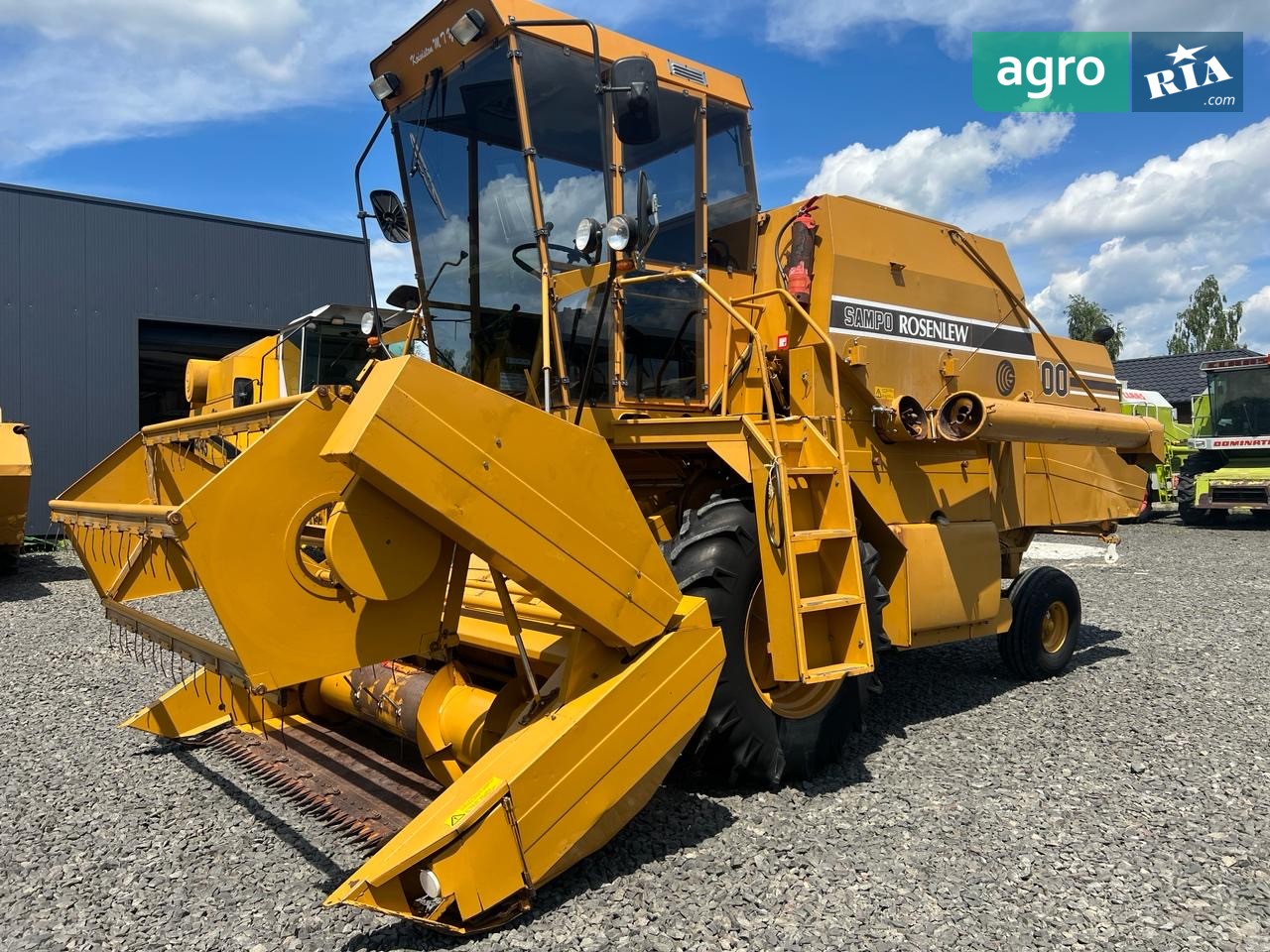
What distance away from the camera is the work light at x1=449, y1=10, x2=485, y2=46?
416 cm

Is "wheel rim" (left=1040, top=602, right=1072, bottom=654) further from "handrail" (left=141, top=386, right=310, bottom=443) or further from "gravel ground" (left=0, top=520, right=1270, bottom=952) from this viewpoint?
"handrail" (left=141, top=386, right=310, bottom=443)

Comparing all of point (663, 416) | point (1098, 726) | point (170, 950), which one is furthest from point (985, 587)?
point (170, 950)

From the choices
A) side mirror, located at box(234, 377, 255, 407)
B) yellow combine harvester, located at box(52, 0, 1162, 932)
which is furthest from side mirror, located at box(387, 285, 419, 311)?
side mirror, located at box(234, 377, 255, 407)

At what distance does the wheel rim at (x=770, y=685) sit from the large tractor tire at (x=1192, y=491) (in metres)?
17.4

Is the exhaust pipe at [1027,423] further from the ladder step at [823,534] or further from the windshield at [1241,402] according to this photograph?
the windshield at [1241,402]

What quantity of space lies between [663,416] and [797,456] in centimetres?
76

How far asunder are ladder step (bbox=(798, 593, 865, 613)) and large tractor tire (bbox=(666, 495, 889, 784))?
247 mm

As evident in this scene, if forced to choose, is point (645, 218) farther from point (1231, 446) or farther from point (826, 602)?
point (1231, 446)

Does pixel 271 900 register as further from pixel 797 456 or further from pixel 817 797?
pixel 797 456

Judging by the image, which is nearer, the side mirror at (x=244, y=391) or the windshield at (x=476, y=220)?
the windshield at (x=476, y=220)

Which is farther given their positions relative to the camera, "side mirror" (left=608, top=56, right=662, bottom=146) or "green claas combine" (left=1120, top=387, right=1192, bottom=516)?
"green claas combine" (left=1120, top=387, right=1192, bottom=516)

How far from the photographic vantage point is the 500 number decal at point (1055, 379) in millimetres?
6391

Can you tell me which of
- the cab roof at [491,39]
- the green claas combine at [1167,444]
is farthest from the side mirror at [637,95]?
the green claas combine at [1167,444]

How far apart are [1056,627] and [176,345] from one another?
15994 mm
